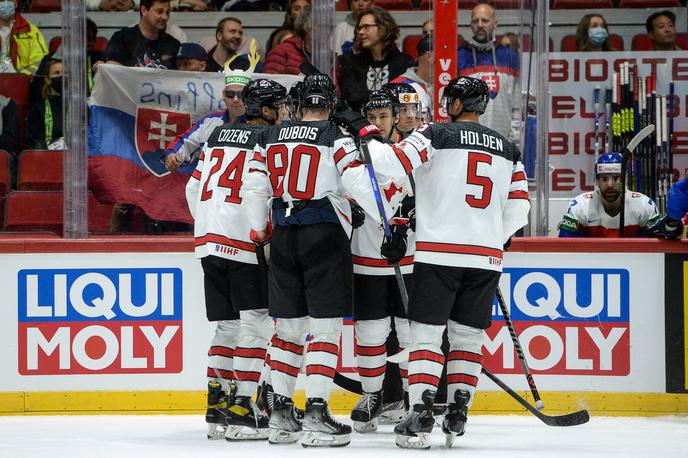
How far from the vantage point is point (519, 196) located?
467 cm

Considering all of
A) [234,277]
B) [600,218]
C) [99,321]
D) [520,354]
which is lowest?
[520,354]

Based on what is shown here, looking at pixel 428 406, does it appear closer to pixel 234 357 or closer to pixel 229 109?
pixel 234 357

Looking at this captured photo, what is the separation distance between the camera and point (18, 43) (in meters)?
6.69

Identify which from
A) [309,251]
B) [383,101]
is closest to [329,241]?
[309,251]

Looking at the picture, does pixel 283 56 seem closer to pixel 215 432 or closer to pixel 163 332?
pixel 163 332

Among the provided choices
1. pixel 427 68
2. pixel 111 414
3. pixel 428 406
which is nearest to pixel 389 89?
pixel 427 68

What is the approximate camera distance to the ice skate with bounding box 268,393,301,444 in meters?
4.62

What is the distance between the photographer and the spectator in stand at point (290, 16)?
5855mm

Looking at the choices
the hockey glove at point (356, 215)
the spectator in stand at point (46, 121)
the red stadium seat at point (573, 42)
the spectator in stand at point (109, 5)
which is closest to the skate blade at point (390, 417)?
the hockey glove at point (356, 215)

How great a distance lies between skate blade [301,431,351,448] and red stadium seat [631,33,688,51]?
3.49 m

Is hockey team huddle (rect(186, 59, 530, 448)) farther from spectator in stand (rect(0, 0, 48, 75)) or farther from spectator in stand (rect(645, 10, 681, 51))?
spectator in stand (rect(645, 10, 681, 51))

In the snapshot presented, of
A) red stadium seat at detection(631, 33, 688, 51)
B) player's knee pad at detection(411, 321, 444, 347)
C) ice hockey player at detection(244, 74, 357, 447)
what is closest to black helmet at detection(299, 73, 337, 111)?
ice hockey player at detection(244, 74, 357, 447)

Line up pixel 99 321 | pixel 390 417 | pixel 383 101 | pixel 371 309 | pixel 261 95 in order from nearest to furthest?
pixel 261 95, pixel 371 309, pixel 383 101, pixel 390 417, pixel 99 321

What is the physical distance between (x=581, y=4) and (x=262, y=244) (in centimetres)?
349
